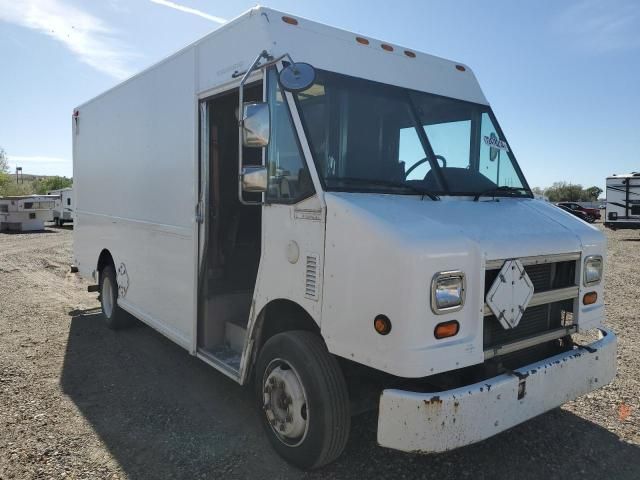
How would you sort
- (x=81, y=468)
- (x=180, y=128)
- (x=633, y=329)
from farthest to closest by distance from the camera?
(x=633, y=329)
(x=180, y=128)
(x=81, y=468)

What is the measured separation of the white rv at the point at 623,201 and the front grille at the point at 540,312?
79.4ft

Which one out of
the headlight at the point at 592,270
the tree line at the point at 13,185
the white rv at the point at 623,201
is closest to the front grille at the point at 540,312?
the headlight at the point at 592,270

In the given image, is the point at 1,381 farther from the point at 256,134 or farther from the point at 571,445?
the point at 571,445

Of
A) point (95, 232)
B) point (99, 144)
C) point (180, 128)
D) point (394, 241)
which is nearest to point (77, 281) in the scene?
point (95, 232)

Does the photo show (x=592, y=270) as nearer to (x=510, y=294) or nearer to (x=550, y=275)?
(x=550, y=275)

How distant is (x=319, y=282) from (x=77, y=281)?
30.6 ft

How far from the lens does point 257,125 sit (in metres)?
3.34

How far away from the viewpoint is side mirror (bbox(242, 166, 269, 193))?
3447 mm

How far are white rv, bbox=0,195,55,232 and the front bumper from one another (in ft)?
85.6

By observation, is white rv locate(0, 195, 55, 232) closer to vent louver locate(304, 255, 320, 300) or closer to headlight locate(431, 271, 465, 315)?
vent louver locate(304, 255, 320, 300)

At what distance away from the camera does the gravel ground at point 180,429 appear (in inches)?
138

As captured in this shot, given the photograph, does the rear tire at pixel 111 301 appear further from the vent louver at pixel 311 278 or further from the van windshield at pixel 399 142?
the van windshield at pixel 399 142

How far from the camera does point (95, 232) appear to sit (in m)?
7.34

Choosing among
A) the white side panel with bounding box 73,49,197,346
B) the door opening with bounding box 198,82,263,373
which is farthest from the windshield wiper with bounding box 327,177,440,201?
the white side panel with bounding box 73,49,197,346
